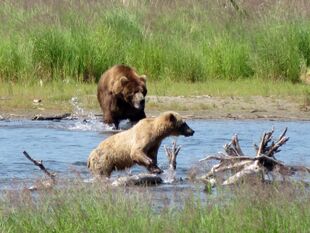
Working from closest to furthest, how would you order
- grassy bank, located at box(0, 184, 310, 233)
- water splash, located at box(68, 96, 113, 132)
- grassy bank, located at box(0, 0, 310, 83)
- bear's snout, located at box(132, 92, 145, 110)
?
grassy bank, located at box(0, 184, 310, 233)
bear's snout, located at box(132, 92, 145, 110)
water splash, located at box(68, 96, 113, 132)
grassy bank, located at box(0, 0, 310, 83)

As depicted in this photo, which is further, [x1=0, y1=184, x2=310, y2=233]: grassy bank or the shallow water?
the shallow water

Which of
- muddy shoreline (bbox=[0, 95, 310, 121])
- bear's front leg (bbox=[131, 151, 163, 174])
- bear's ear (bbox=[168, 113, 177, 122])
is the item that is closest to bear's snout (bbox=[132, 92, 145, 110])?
muddy shoreline (bbox=[0, 95, 310, 121])

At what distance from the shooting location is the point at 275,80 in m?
19.4

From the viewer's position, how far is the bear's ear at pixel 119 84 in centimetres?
1448

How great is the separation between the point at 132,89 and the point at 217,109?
2800 millimetres

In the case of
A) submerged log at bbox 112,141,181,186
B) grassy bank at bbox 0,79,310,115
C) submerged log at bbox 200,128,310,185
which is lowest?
grassy bank at bbox 0,79,310,115

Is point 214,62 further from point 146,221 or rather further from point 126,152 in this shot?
point 146,221

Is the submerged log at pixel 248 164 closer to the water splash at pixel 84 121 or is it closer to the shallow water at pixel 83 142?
the shallow water at pixel 83 142

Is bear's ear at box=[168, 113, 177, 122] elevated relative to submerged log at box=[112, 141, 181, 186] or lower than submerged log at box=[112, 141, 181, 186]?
elevated

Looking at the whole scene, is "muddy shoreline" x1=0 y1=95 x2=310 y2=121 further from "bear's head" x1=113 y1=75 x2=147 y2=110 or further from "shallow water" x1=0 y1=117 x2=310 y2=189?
"bear's head" x1=113 y1=75 x2=147 y2=110

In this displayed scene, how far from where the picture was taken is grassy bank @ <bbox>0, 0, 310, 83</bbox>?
1894cm

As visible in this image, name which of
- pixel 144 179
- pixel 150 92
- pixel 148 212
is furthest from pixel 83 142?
pixel 148 212

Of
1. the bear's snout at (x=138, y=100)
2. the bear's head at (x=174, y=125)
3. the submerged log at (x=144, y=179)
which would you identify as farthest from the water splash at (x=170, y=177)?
the bear's snout at (x=138, y=100)

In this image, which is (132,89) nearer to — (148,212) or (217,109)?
(217,109)
